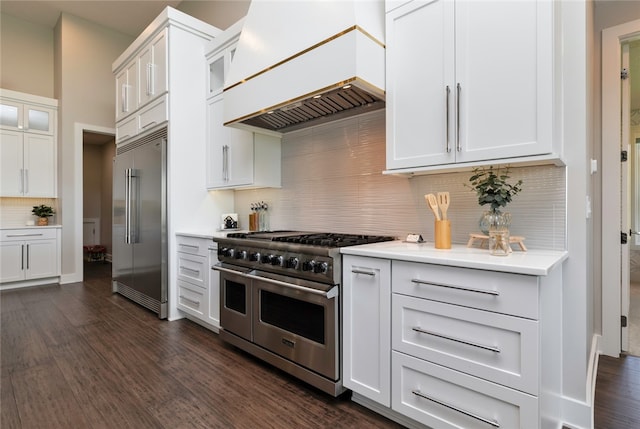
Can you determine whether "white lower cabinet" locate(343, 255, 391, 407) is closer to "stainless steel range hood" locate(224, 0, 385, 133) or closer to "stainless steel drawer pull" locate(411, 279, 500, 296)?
"stainless steel drawer pull" locate(411, 279, 500, 296)

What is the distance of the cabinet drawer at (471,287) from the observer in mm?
1282

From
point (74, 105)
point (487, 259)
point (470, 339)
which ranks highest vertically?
point (74, 105)

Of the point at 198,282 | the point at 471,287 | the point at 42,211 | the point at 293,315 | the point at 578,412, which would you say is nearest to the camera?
the point at 471,287

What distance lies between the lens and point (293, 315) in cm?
211

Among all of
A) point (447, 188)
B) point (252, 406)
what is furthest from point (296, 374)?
point (447, 188)

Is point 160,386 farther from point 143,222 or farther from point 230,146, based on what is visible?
point 230,146

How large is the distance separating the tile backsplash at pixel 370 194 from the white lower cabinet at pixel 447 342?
1.34 ft

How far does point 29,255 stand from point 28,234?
1.01 feet

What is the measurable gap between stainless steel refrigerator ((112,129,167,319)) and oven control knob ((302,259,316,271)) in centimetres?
200

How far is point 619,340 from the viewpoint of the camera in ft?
8.15

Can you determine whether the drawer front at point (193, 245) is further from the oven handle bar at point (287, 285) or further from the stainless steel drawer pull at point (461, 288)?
the stainless steel drawer pull at point (461, 288)

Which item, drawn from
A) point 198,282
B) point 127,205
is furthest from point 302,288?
point 127,205

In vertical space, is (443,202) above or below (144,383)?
above

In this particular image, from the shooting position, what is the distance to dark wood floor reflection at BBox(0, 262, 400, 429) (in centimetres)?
177
